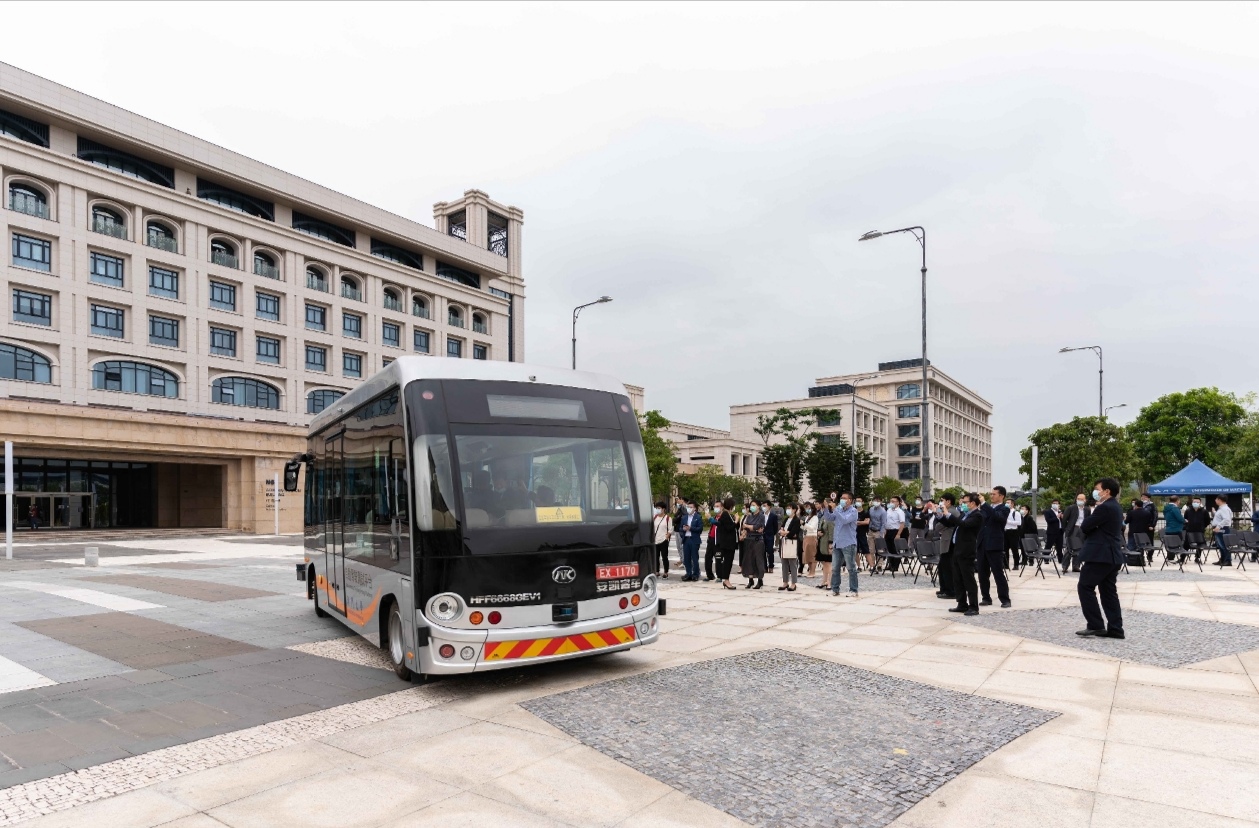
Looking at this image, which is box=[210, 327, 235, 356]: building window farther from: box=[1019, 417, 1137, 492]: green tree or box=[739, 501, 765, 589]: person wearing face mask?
box=[1019, 417, 1137, 492]: green tree

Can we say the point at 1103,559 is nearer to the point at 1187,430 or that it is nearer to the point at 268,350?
the point at 268,350

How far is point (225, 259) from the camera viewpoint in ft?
162

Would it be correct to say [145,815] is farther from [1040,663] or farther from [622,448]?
[1040,663]

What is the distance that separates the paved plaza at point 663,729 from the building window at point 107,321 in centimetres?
3840

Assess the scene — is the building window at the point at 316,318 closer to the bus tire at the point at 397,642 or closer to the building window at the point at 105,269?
the building window at the point at 105,269

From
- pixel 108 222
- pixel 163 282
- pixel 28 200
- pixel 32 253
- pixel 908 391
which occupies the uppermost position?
pixel 28 200

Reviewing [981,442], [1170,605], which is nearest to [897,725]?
[1170,605]

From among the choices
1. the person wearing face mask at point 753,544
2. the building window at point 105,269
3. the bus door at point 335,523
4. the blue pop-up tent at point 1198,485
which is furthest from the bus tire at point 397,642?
the building window at point 105,269

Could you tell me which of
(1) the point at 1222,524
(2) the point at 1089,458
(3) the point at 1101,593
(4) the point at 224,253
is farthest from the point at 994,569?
(4) the point at 224,253

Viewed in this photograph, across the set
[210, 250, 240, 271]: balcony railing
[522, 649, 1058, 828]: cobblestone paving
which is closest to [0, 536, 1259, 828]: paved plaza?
[522, 649, 1058, 828]: cobblestone paving

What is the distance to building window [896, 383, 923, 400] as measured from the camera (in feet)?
400

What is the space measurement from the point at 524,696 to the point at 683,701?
138 cm

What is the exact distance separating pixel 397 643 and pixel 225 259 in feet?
159

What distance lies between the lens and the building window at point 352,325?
57.2 meters
